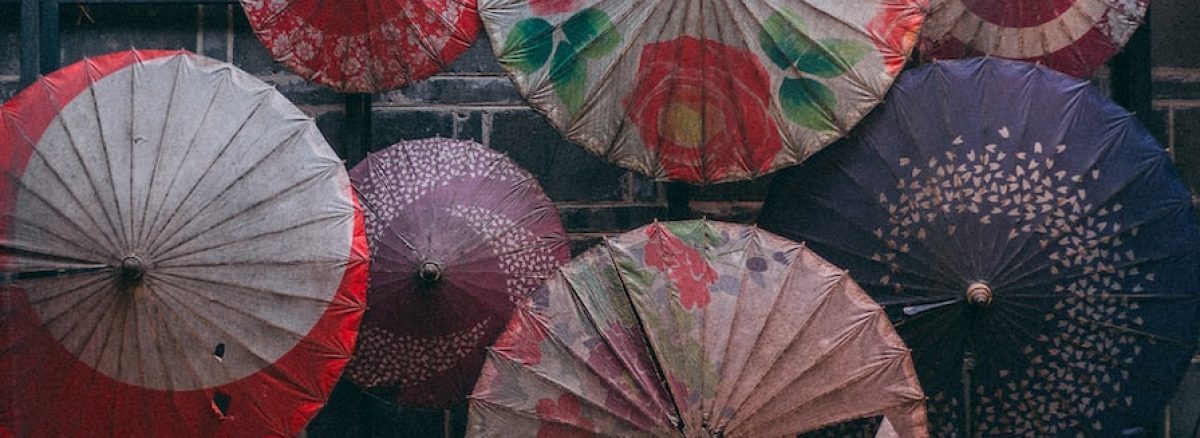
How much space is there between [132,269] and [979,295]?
303cm

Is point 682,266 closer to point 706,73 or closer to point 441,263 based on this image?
point 706,73

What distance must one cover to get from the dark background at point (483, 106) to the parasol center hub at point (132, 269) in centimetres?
176

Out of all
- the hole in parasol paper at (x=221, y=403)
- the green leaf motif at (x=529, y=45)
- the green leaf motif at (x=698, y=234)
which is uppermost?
the green leaf motif at (x=529, y=45)

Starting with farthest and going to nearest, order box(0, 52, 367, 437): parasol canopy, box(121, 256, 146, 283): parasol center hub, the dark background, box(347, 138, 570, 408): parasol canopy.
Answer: the dark background
box(347, 138, 570, 408): parasol canopy
box(0, 52, 367, 437): parasol canopy
box(121, 256, 146, 283): parasol center hub

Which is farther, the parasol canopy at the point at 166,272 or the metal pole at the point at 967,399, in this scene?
the metal pole at the point at 967,399

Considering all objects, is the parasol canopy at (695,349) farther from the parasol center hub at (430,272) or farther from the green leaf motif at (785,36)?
the green leaf motif at (785,36)

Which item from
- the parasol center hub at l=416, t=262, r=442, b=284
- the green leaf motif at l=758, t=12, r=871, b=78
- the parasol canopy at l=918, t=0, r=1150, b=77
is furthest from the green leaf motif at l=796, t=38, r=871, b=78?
the parasol center hub at l=416, t=262, r=442, b=284

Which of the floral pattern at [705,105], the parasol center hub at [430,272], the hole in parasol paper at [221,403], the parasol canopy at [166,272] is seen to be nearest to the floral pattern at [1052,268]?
the floral pattern at [705,105]

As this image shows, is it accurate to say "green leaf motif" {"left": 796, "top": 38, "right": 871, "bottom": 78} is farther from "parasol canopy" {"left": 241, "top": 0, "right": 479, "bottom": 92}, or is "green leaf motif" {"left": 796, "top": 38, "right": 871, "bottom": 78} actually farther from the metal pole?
"parasol canopy" {"left": 241, "top": 0, "right": 479, "bottom": 92}

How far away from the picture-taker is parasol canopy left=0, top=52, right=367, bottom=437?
4855 millimetres

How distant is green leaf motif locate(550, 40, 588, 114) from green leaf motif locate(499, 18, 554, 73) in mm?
51

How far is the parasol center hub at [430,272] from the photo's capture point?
537 cm

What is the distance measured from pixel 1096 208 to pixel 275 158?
3.12 m

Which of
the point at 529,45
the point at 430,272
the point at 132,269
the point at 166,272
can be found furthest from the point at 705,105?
the point at 132,269
